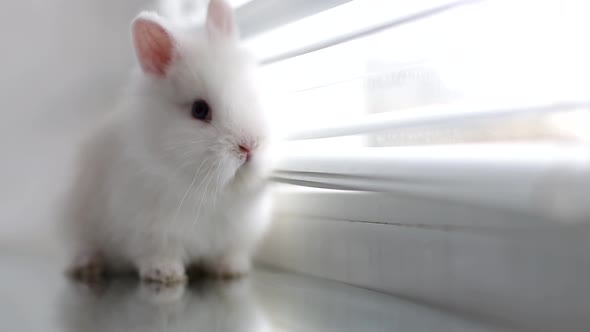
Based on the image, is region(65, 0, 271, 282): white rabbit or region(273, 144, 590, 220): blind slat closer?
region(273, 144, 590, 220): blind slat

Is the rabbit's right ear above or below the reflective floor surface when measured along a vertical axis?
above

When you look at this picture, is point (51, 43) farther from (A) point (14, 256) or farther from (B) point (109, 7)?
(A) point (14, 256)

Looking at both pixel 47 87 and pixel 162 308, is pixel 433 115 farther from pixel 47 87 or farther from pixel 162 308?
pixel 47 87

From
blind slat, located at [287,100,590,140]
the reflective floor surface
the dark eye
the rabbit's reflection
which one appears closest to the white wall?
the reflective floor surface

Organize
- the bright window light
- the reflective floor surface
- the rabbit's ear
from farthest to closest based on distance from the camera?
the rabbit's ear → the reflective floor surface → the bright window light

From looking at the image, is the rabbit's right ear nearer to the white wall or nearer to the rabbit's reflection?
the rabbit's reflection

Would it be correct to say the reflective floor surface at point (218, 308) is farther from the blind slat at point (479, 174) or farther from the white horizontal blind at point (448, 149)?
the blind slat at point (479, 174)

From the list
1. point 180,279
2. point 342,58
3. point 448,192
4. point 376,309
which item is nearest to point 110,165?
point 180,279

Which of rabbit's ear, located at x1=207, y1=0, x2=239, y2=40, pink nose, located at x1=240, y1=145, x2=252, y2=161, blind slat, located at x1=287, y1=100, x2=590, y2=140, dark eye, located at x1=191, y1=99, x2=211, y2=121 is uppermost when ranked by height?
rabbit's ear, located at x1=207, y1=0, x2=239, y2=40

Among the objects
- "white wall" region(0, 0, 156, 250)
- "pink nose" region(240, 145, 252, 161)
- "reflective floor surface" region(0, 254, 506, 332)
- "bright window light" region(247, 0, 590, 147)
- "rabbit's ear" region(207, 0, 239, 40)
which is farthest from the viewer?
"white wall" region(0, 0, 156, 250)
